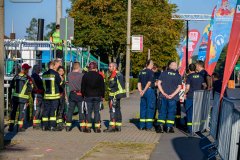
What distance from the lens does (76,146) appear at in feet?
40.2

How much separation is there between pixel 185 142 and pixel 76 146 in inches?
110

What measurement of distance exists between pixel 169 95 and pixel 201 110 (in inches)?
105

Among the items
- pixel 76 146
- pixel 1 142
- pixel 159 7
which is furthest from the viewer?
pixel 159 7

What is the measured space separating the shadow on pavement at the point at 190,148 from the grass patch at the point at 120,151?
62 cm

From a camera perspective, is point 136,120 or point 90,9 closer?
point 136,120

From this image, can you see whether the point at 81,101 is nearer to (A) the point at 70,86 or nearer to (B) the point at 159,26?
→ (A) the point at 70,86

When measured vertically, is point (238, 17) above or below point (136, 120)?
above

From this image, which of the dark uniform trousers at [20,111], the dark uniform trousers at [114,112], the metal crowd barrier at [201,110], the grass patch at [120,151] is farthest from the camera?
the dark uniform trousers at [114,112]

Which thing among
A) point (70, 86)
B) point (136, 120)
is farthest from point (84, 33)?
point (70, 86)

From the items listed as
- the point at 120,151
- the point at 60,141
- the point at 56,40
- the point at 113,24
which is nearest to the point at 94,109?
the point at 60,141

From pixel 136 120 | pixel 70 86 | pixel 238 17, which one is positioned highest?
pixel 238 17

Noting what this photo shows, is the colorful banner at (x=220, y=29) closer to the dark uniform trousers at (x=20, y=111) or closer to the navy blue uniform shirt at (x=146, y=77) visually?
the navy blue uniform shirt at (x=146, y=77)

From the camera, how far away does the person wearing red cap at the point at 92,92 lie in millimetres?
14789

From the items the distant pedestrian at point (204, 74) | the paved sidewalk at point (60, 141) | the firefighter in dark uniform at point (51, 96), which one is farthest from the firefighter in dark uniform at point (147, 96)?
the firefighter in dark uniform at point (51, 96)
